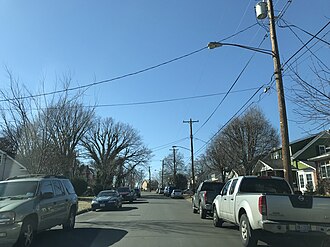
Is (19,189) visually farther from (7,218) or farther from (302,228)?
(302,228)

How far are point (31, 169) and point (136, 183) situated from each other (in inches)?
4794

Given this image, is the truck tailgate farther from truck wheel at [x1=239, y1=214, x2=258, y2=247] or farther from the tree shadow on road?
the tree shadow on road

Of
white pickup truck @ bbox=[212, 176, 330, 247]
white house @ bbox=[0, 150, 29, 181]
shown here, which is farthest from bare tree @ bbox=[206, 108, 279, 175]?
white pickup truck @ bbox=[212, 176, 330, 247]

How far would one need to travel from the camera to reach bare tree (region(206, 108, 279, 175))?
141 feet

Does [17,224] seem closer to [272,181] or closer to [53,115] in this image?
[272,181]

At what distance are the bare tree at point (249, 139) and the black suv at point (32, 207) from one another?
31.9m

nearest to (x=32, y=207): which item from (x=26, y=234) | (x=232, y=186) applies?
(x=26, y=234)

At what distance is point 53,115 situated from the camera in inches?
852

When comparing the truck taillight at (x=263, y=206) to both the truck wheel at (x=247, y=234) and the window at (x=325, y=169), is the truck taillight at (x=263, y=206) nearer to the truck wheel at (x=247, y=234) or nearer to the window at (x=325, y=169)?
the truck wheel at (x=247, y=234)

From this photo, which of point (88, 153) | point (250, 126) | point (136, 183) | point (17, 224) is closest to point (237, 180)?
point (17, 224)

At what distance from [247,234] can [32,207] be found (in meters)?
5.49

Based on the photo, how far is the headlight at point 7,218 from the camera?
347 inches

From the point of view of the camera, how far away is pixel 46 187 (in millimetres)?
11414

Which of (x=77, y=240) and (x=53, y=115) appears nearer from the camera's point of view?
(x=77, y=240)
